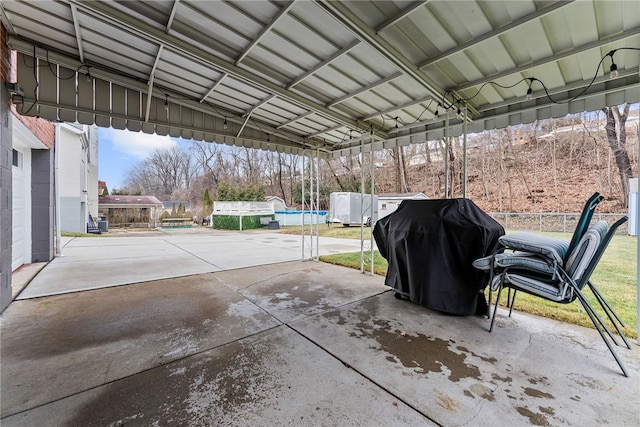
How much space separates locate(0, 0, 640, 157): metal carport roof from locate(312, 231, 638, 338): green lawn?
254cm

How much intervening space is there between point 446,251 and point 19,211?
6.96 m

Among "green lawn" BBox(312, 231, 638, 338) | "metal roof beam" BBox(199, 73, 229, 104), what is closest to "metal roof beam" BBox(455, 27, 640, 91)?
"green lawn" BBox(312, 231, 638, 338)

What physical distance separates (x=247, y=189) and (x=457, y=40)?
60.0 feet

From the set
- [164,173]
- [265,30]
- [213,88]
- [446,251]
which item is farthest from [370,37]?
[164,173]

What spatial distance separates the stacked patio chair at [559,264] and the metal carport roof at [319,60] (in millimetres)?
1660

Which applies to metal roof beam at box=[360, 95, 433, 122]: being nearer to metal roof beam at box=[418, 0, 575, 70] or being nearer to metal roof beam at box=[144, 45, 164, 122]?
metal roof beam at box=[418, 0, 575, 70]

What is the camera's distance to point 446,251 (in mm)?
2848

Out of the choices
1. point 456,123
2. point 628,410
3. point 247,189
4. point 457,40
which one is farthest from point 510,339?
point 247,189

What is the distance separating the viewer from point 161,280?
443cm

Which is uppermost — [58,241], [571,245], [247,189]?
[247,189]

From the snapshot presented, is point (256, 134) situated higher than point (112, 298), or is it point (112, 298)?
point (256, 134)

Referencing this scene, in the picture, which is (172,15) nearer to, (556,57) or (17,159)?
(556,57)

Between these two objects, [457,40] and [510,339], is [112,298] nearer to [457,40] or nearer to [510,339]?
[510,339]

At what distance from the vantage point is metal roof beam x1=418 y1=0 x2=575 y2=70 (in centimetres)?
214
